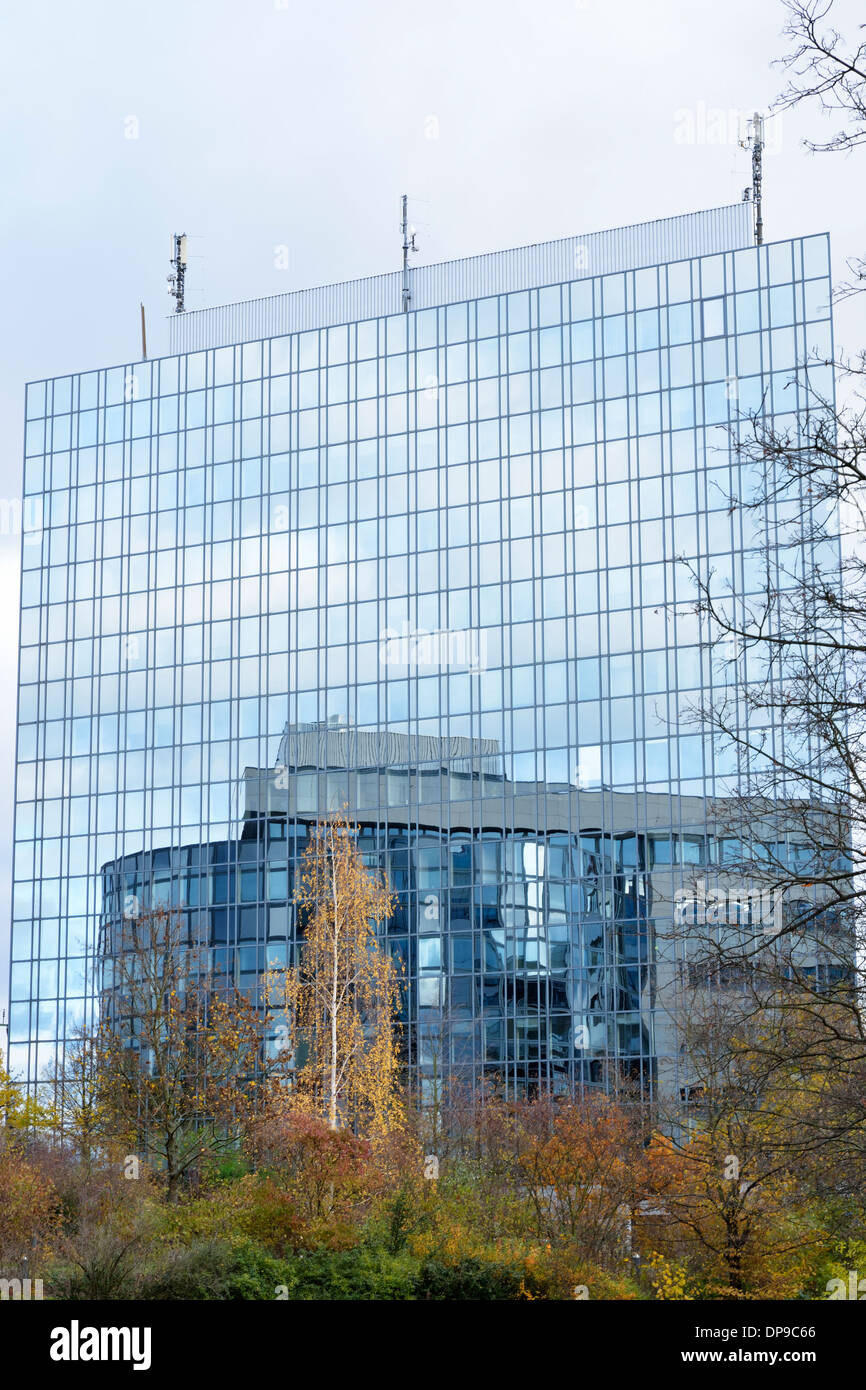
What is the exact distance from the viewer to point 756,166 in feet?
278

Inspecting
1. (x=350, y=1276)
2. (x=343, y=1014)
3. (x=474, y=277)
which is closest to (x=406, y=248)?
(x=474, y=277)

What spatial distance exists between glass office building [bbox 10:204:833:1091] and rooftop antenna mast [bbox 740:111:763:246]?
3.83 ft

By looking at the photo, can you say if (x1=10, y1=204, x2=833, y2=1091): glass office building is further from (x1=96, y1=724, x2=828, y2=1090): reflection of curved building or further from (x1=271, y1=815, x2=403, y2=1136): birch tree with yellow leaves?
(x1=271, y1=815, x2=403, y2=1136): birch tree with yellow leaves

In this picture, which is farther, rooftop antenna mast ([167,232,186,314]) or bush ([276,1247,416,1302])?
rooftop antenna mast ([167,232,186,314])

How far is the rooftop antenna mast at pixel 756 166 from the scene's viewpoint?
83562 millimetres

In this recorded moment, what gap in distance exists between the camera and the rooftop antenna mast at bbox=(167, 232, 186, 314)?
9775 centimetres

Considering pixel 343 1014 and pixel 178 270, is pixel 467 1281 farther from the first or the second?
pixel 178 270

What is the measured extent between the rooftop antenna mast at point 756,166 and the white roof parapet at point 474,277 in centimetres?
46

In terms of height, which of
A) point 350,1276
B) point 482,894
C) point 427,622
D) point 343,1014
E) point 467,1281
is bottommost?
point 467,1281

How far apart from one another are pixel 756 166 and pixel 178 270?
32.8 meters

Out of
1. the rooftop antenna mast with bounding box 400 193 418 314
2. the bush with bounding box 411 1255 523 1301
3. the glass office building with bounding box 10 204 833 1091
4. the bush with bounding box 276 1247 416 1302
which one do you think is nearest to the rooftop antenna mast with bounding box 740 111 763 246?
the glass office building with bounding box 10 204 833 1091

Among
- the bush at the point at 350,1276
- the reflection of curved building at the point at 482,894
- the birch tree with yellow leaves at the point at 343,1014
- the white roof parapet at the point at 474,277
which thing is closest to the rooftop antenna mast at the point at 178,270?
the white roof parapet at the point at 474,277

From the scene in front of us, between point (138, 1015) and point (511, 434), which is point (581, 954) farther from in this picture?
point (138, 1015)

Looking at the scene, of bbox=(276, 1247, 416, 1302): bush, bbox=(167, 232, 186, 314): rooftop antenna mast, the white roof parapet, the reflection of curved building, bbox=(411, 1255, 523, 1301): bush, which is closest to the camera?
bbox=(276, 1247, 416, 1302): bush
